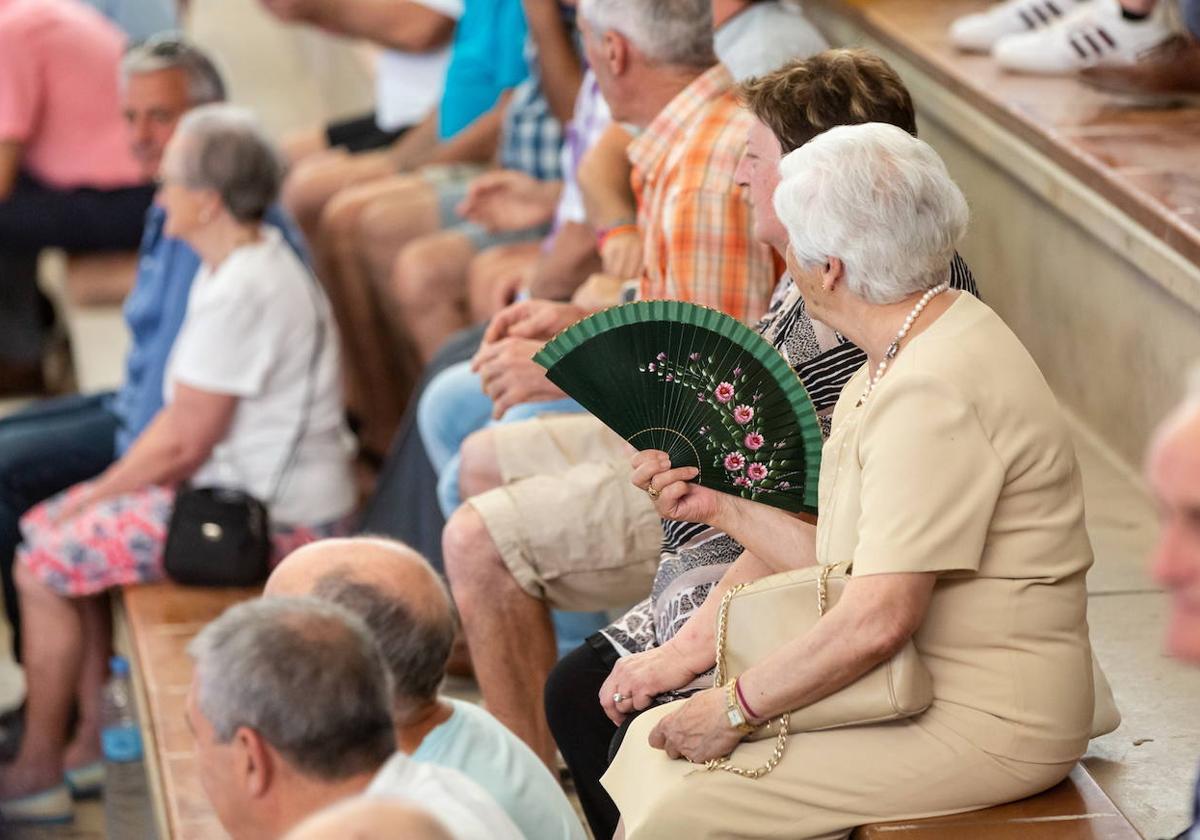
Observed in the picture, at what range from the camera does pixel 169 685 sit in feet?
12.9

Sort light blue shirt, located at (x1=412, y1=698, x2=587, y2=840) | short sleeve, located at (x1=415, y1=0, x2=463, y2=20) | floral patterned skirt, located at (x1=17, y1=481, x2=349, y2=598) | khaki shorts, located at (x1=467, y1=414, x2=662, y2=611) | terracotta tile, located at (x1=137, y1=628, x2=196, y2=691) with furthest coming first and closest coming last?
short sleeve, located at (x1=415, y1=0, x2=463, y2=20), floral patterned skirt, located at (x1=17, y1=481, x2=349, y2=598), terracotta tile, located at (x1=137, y1=628, x2=196, y2=691), khaki shorts, located at (x1=467, y1=414, x2=662, y2=611), light blue shirt, located at (x1=412, y1=698, x2=587, y2=840)

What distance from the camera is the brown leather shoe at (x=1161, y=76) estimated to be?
157 inches

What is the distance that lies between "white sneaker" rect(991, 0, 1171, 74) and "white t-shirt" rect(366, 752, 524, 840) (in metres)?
2.66

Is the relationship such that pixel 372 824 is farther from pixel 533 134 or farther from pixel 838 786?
pixel 533 134

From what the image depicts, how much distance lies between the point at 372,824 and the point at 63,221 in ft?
17.1

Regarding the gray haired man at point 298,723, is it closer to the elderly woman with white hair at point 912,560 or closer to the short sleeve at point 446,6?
the elderly woman with white hair at point 912,560

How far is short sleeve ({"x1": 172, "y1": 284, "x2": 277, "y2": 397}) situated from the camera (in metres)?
4.24

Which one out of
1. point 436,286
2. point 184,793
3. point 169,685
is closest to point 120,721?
point 169,685

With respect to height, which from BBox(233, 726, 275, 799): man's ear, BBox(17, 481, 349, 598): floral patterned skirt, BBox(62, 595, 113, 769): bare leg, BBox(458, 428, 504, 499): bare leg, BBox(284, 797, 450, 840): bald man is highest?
BBox(284, 797, 450, 840): bald man

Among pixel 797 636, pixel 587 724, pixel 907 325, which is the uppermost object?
pixel 907 325

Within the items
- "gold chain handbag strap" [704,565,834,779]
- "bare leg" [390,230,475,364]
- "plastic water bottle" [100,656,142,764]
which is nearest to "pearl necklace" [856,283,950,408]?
"gold chain handbag strap" [704,565,834,779]

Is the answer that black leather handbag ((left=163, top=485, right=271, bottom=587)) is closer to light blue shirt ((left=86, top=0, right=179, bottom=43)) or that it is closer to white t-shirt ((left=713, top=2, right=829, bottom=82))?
white t-shirt ((left=713, top=2, right=829, bottom=82))

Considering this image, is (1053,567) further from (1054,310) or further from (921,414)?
(1054,310)

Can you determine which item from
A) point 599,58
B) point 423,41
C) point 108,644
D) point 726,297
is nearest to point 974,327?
point 726,297
